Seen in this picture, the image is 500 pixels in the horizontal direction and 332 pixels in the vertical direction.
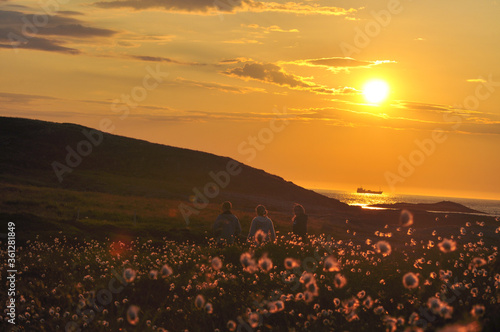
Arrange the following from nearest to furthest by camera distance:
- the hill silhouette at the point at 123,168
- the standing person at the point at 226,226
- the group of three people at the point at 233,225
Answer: the group of three people at the point at 233,225, the standing person at the point at 226,226, the hill silhouette at the point at 123,168

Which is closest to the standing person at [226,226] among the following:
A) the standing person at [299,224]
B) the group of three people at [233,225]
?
the group of three people at [233,225]

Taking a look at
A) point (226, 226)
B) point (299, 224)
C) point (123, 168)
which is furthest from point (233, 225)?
point (123, 168)

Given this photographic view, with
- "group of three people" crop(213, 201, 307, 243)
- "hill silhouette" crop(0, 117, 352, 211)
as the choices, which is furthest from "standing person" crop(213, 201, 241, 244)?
"hill silhouette" crop(0, 117, 352, 211)

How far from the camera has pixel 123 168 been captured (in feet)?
345

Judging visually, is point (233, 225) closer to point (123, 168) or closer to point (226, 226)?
point (226, 226)

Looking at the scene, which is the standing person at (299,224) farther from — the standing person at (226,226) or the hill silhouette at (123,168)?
the hill silhouette at (123,168)

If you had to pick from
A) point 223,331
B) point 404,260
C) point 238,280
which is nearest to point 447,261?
point 404,260

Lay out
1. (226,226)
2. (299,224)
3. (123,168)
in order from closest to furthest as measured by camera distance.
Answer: (226,226) < (299,224) < (123,168)

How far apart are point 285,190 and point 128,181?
30.9 metres

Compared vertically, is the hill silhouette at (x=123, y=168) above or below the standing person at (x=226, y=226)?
above

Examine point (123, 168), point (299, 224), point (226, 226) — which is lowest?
point (226, 226)

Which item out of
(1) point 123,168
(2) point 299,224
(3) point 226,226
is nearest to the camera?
(3) point 226,226

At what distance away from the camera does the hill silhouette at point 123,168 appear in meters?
82.1

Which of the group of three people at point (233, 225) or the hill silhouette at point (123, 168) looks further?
the hill silhouette at point (123, 168)
